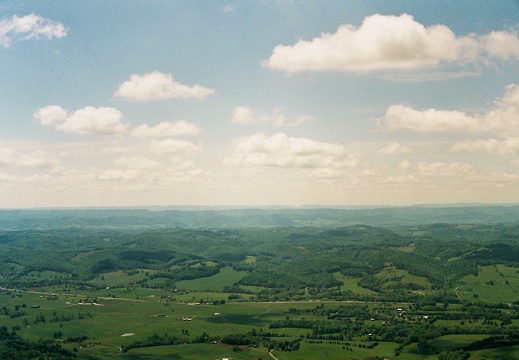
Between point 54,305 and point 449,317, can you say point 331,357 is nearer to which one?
point 449,317

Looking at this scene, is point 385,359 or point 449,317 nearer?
point 385,359

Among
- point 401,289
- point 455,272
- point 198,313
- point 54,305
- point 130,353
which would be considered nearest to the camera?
point 130,353

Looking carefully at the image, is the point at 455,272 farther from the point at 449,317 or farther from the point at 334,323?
the point at 334,323

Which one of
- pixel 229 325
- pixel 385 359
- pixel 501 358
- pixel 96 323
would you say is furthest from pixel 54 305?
pixel 501 358

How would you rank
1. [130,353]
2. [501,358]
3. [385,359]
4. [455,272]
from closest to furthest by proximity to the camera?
1. [501,358]
2. [385,359]
3. [130,353]
4. [455,272]

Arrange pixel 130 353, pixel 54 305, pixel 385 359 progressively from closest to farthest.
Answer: pixel 385 359, pixel 130 353, pixel 54 305

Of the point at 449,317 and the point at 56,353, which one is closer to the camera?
the point at 56,353

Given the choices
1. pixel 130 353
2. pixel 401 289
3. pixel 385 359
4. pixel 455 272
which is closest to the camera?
pixel 385 359

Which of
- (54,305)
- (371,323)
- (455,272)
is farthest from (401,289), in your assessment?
(54,305)
